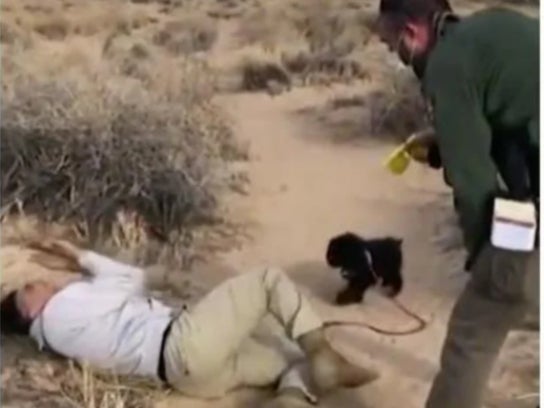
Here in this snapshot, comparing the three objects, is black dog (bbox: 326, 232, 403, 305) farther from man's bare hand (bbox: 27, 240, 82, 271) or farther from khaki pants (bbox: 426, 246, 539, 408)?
man's bare hand (bbox: 27, 240, 82, 271)

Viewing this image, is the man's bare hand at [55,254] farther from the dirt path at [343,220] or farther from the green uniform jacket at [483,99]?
the green uniform jacket at [483,99]

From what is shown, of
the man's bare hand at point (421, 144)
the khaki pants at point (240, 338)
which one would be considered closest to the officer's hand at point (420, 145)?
the man's bare hand at point (421, 144)

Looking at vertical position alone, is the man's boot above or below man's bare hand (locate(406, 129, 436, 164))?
below

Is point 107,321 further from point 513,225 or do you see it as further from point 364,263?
point 513,225

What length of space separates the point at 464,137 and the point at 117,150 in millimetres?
439

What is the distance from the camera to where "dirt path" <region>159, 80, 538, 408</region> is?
6.37 feet

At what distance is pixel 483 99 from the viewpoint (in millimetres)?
→ 1814

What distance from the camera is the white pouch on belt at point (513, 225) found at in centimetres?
183

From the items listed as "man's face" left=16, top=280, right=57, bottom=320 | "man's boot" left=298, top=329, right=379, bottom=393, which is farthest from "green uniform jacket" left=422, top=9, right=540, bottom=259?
"man's face" left=16, top=280, right=57, bottom=320

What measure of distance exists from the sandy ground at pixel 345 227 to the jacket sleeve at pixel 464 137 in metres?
0.09

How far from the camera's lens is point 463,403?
6.10 ft

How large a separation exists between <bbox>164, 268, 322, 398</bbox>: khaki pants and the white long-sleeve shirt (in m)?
0.03

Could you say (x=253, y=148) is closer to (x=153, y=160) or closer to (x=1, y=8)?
(x=153, y=160)

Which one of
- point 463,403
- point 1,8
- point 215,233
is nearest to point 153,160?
point 215,233
